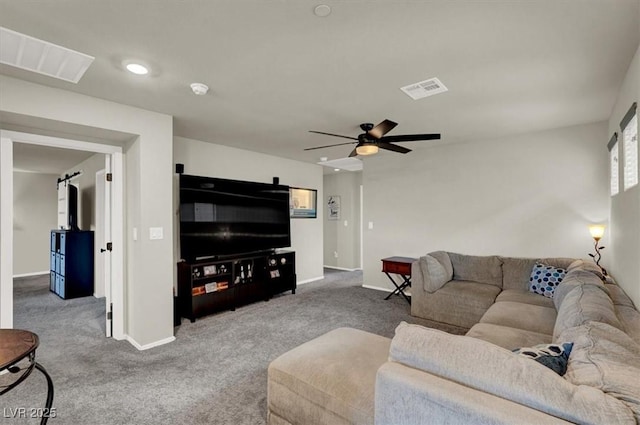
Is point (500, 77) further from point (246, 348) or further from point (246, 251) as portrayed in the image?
point (246, 251)

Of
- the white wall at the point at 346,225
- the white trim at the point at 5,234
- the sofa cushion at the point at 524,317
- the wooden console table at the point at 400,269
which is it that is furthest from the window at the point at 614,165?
the white trim at the point at 5,234

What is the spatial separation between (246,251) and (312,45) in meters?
3.28

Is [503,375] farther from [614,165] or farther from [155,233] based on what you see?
[614,165]

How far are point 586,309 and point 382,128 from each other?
2.02 metres

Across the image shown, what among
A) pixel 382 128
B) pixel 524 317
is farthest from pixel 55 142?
pixel 524 317

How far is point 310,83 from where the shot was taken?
2.52 m

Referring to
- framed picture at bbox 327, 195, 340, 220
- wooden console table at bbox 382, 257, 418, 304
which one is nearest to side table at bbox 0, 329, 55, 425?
wooden console table at bbox 382, 257, 418, 304

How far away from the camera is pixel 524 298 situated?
3.19 meters

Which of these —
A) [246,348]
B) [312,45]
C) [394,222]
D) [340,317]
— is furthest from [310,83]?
[394,222]

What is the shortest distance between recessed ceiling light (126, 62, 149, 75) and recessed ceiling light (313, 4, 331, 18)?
1.37 meters

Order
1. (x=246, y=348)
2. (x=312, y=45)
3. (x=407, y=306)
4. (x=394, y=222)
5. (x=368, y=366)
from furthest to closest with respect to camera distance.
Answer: (x=394, y=222) < (x=407, y=306) < (x=246, y=348) < (x=312, y=45) < (x=368, y=366)

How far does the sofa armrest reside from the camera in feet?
3.16

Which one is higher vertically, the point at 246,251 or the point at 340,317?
the point at 246,251

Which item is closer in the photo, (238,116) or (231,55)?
(231,55)
